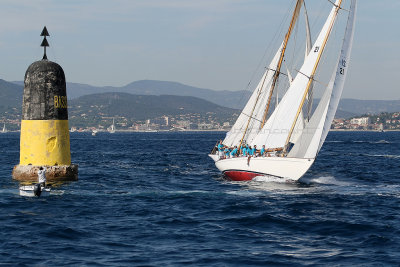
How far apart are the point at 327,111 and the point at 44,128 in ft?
54.9

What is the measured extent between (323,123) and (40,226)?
65.9 feet

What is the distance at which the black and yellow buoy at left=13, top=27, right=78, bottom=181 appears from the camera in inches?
1280

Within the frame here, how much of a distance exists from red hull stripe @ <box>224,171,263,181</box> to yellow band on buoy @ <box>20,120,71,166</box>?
13.4 meters

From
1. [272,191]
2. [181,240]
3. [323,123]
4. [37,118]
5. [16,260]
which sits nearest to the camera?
[16,260]

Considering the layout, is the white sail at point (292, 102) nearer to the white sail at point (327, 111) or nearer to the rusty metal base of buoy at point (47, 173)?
the white sail at point (327, 111)

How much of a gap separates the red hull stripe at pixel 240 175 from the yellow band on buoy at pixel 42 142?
1336 centimetres

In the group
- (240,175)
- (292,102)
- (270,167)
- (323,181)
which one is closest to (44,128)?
(270,167)

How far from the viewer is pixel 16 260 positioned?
60.4 feet

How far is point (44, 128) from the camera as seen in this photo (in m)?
32.5

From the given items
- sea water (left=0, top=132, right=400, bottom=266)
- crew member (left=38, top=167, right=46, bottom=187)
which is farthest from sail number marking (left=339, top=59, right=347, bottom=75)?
crew member (left=38, top=167, right=46, bottom=187)

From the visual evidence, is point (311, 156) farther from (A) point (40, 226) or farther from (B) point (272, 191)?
(A) point (40, 226)

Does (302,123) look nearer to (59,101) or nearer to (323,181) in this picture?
(323,181)

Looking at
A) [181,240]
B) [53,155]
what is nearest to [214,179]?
[53,155]

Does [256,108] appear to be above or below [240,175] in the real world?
above
